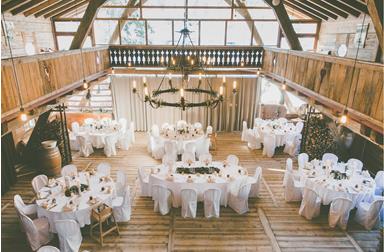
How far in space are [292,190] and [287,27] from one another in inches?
208

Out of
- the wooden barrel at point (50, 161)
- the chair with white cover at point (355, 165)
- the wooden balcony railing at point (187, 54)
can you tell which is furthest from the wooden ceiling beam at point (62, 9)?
the chair with white cover at point (355, 165)

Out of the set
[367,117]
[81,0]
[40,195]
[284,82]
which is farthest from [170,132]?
[367,117]

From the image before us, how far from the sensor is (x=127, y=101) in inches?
564

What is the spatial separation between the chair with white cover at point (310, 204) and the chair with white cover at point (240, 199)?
1519 millimetres

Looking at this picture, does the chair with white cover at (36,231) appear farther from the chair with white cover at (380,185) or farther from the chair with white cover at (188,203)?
the chair with white cover at (380,185)

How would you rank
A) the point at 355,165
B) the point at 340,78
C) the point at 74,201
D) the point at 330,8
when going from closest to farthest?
the point at 340,78 < the point at 74,201 < the point at 355,165 < the point at 330,8

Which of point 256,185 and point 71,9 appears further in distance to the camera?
point 71,9

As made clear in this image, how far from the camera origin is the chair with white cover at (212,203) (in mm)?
7460

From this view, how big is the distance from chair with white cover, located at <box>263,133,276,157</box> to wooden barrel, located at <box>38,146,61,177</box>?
7.93 m

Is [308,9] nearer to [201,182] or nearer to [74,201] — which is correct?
[201,182]

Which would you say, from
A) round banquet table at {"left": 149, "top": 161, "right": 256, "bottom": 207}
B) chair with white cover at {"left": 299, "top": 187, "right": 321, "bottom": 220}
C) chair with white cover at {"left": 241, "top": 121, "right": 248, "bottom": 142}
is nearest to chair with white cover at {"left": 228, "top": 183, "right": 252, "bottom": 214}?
round banquet table at {"left": 149, "top": 161, "right": 256, "bottom": 207}

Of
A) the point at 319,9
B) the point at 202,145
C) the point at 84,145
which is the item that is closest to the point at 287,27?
the point at 319,9

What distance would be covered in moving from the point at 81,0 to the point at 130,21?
214 cm

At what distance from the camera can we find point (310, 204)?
25.0 ft
